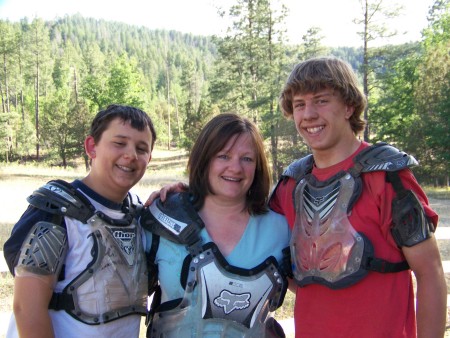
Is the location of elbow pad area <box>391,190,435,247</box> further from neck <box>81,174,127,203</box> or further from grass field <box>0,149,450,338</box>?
grass field <box>0,149,450,338</box>

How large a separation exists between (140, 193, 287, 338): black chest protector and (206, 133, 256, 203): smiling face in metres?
0.24

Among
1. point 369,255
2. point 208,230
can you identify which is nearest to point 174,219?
point 208,230

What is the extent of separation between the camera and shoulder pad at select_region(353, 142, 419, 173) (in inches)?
78.7

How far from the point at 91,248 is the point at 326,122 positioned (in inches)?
51.4

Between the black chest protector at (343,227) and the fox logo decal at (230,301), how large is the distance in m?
0.34

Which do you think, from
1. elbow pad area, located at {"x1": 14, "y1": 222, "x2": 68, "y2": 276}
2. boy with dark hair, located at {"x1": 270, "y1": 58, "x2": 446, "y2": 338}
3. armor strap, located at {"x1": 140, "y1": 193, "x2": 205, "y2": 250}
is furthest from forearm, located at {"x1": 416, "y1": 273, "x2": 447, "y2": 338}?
elbow pad area, located at {"x1": 14, "y1": 222, "x2": 68, "y2": 276}

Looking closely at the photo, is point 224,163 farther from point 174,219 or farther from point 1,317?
point 1,317

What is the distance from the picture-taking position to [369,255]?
2.04 metres

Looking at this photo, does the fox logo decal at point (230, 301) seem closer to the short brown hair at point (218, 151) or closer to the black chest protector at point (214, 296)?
the black chest protector at point (214, 296)

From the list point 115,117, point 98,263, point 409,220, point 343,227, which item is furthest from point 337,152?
point 98,263

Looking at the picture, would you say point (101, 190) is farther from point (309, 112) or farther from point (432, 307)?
point (432, 307)

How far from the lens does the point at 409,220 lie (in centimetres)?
196

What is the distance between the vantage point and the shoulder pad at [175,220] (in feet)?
7.23

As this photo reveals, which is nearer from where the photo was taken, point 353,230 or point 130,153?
point 353,230
